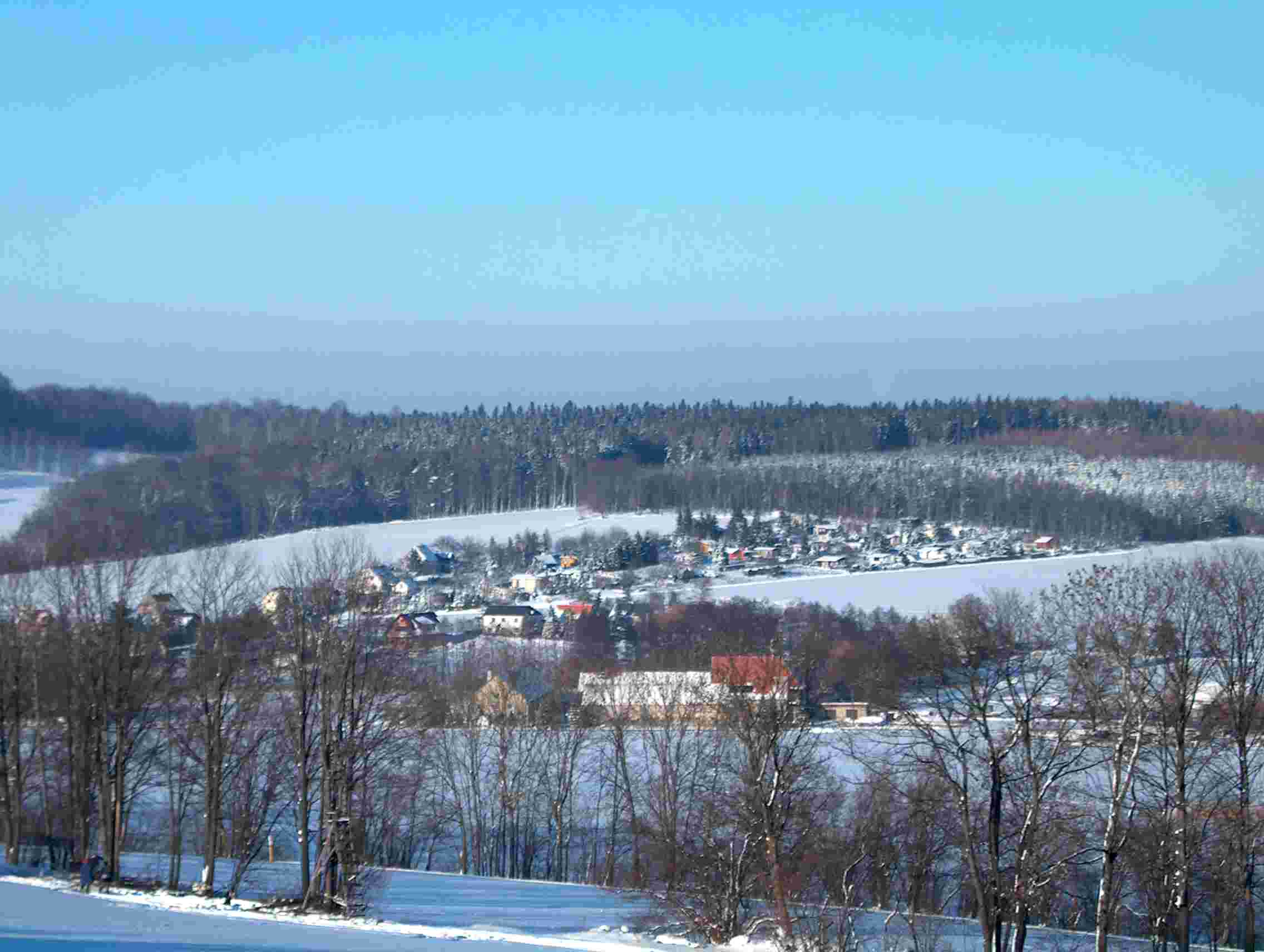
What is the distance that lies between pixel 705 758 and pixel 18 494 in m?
32.2

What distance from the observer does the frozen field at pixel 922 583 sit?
50281 mm

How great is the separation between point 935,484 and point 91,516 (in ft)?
206

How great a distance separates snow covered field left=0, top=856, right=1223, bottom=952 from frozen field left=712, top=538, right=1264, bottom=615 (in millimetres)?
28088

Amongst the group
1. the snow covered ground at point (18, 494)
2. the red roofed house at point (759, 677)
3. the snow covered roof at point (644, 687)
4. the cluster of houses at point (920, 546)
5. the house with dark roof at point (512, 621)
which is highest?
the snow covered ground at point (18, 494)

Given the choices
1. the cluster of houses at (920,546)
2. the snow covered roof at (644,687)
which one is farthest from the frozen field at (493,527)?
the snow covered roof at (644,687)

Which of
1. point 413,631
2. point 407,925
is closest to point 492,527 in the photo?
point 413,631

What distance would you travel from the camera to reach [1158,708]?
1658 centimetres

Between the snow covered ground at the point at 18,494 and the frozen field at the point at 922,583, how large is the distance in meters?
28.8

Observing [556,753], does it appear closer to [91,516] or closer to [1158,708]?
[91,516]

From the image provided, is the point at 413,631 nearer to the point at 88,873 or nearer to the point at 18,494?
Result: the point at 88,873

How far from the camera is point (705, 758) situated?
2786 cm

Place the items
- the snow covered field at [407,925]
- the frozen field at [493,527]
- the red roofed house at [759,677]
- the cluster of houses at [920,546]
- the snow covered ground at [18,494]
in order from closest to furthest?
1. the snow covered field at [407,925]
2. the red roofed house at [759,677]
3. the snow covered ground at [18,494]
4. the cluster of houses at [920,546]
5. the frozen field at [493,527]

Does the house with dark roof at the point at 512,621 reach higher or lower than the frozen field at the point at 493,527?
lower

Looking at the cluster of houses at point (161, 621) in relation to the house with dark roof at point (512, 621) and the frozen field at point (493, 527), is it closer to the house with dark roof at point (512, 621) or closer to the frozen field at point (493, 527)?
the house with dark roof at point (512, 621)
